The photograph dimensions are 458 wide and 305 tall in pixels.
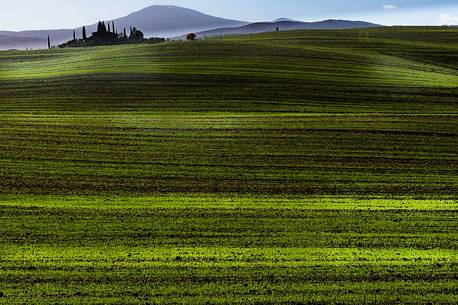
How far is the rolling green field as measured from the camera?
11844mm

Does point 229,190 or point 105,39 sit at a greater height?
point 105,39

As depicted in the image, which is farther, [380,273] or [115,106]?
[115,106]

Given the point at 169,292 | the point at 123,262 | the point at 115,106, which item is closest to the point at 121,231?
the point at 123,262

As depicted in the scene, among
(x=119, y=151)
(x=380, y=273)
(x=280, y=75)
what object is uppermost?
(x=280, y=75)

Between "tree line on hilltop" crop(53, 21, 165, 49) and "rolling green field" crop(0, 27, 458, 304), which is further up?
"tree line on hilltop" crop(53, 21, 165, 49)

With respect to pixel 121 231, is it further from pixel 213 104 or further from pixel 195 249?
pixel 213 104

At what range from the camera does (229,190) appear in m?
17.9

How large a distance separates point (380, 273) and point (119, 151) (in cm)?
1271

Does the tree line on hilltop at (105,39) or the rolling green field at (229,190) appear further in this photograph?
the tree line on hilltop at (105,39)

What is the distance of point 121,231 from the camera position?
47.1ft

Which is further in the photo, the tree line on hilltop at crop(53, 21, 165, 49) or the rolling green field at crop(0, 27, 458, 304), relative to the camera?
the tree line on hilltop at crop(53, 21, 165, 49)

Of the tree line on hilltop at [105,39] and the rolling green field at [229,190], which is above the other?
the tree line on hilltop at [105,39]

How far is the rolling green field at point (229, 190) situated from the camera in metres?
11.8

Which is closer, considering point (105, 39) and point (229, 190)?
point (229, 190)
